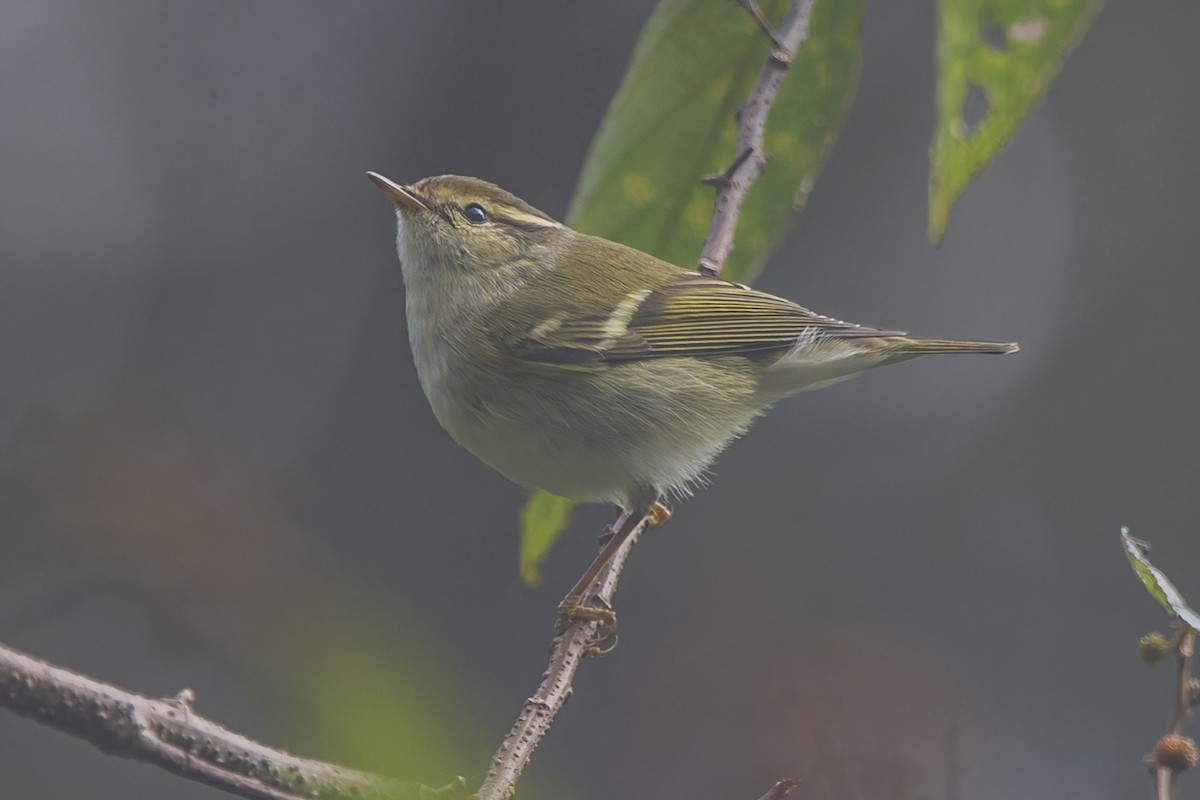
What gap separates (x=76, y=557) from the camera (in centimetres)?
185

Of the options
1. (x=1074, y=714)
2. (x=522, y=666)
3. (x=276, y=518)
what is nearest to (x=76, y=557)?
(x=276, y=518)

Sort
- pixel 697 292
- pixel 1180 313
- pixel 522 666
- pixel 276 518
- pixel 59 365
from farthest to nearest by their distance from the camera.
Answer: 1. pixel 1180 313
2. pixel 59 365
3. pixel 522 666
4. pixel 697 292
5. pixel 276 518

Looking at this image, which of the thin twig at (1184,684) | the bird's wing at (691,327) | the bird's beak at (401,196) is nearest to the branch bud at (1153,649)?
the thin twig at (1184,684)

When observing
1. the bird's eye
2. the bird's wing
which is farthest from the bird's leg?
the bird's eye

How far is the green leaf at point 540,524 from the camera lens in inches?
96.1

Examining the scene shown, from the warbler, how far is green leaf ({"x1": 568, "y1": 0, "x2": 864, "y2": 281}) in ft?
0.85

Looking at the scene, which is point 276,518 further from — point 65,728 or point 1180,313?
point 1180,313

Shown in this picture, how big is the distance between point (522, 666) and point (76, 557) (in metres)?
2.68

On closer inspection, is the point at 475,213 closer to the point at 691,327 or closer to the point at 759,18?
Answer: the point at 691,327

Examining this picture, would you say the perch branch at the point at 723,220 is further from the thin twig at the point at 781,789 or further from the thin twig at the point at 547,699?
the thin twig at the point at 781,789

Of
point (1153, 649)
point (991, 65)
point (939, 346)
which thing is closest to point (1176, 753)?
point (1153, 649)

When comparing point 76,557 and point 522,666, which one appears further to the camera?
point 522,666

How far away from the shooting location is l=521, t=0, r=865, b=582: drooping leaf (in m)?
2.34

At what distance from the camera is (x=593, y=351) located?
285cm
